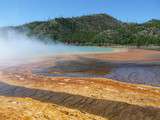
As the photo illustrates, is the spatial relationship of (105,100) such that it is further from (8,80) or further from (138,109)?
(8,80)

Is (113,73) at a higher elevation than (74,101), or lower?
lower

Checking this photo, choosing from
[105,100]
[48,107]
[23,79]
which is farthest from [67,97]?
[23,79]

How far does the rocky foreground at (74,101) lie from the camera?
759 inches

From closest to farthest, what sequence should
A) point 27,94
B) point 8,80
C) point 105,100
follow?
point 105,100
point 27,94
point 8,80

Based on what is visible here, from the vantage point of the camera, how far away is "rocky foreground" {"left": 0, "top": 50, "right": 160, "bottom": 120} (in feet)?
63.3

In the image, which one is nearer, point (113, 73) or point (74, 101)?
point (74, 101)

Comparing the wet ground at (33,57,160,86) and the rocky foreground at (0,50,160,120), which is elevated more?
the rocky foreground at (0,50,160,120)

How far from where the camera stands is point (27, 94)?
2891cm

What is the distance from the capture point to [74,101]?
2517 centimetres

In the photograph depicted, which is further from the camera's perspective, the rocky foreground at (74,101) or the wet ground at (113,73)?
the wet ground at (113,73)

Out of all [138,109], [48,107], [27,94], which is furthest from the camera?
[27,94]

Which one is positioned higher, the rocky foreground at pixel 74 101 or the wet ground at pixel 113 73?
the rocky foreground at pixel 74 101

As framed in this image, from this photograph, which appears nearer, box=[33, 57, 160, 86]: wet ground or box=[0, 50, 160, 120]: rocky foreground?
box=[0, 50, 160, 120]: rocky foreground

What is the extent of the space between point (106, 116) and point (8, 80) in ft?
58.5
